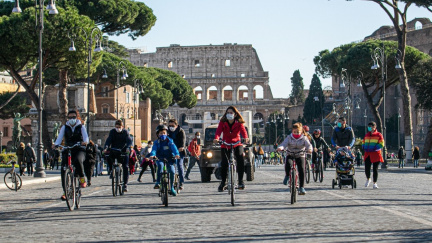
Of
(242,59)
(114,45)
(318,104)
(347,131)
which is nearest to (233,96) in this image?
(242,59)

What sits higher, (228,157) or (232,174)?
(228,157)

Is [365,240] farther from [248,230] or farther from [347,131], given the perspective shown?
[347,131]

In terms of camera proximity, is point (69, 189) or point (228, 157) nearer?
point (69, 189)

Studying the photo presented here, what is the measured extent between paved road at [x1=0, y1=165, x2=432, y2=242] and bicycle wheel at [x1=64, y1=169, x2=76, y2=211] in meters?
0.19

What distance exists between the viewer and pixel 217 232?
27.5ft

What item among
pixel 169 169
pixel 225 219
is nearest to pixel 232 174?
pixel 169 169

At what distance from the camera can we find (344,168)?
16.9 meters

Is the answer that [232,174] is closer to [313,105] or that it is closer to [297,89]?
[313,105]

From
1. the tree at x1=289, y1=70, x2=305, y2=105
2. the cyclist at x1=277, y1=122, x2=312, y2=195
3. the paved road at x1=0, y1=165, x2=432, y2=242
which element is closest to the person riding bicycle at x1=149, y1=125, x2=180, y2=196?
the paved road at x1=0, y1=165, x2=432, y2=242

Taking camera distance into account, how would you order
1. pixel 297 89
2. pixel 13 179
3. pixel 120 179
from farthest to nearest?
pixel 297 89, pixel 13 179, pixel 120 179

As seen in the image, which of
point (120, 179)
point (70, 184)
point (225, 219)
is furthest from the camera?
point (120, 179)

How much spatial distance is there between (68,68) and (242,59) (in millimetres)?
110197

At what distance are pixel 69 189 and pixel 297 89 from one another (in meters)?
140

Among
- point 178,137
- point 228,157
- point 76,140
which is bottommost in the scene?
point 228,157
